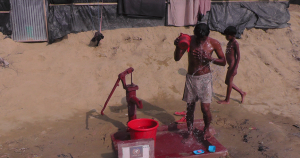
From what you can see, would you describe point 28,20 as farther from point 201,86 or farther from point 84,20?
point 201,86

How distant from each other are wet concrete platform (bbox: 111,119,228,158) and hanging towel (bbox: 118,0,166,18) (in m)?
5.26

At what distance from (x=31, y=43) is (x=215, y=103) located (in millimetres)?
6069

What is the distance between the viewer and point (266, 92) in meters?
6.29

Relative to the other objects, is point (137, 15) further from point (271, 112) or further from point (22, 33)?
point (271, 112)

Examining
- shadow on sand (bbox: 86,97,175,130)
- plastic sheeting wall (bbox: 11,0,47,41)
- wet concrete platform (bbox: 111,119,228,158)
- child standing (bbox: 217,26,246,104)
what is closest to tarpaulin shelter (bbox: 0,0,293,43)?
plastic sheeting wall (bbox: 11,0,47,41)

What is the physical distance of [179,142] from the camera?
381 cm

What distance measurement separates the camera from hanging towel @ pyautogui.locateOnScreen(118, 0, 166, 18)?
328 inches

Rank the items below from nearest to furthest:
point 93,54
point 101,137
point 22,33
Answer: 1. point 101,137
2. point 93,54
3. point 22,33

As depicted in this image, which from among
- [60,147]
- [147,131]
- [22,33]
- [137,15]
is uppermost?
[137,15]

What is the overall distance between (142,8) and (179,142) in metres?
5.78

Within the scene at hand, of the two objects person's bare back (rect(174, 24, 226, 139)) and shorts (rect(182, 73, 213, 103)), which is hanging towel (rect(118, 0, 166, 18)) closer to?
person's bare back (rect(174, 24, 226, 139))

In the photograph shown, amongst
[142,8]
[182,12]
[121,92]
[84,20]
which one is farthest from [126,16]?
[121,92]

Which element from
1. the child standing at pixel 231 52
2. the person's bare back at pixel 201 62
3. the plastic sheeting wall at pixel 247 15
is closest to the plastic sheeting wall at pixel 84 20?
the plastic sheeting wall at pixel 247 15

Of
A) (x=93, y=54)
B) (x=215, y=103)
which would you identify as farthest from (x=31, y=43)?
(x=215, y=103)
